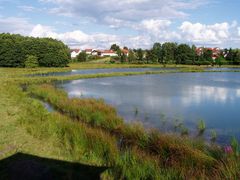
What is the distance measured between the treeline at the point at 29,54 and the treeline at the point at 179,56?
36.2 metres

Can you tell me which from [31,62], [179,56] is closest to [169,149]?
[31,62]

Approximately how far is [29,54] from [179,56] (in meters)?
53.1

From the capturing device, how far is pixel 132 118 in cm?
1830

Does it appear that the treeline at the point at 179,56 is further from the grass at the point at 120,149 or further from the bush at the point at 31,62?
the grass at the point at 120,149

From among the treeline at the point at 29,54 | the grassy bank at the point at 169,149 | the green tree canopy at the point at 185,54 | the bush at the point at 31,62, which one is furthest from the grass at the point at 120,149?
the green tree canopy at the point at 185,54

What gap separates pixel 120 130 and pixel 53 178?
5995 mm

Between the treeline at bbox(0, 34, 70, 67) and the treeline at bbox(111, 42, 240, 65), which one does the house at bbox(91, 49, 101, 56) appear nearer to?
the treeline at bbox(111, 42, 240, 65)

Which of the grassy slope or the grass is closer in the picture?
the grass

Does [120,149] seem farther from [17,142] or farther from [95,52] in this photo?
[95,52]

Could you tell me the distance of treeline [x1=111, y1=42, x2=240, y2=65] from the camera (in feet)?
342

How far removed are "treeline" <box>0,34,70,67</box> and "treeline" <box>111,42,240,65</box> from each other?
36.2m

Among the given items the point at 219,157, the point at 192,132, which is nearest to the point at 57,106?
the point at 192,132

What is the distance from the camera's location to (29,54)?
7800 centimetres

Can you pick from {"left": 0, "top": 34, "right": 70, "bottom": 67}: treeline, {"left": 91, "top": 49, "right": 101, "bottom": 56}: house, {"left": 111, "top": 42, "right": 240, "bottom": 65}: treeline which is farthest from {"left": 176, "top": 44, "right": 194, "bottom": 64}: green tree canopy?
{"left": 91, "top": 49, "right": 101, "bottom": 56}: house
